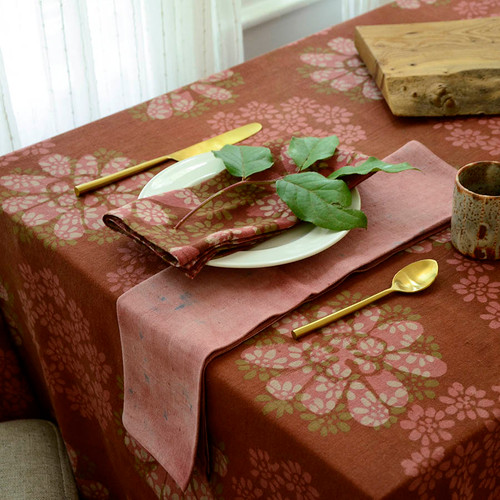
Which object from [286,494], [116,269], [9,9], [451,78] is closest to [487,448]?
[286,494]

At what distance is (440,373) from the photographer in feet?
2.48

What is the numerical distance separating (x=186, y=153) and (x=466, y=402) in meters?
0.56

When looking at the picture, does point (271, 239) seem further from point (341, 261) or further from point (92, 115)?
point (92, 115)

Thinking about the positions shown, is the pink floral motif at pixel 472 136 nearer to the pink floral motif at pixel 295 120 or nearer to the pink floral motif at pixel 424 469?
the pink floral motif at pixel 295 120

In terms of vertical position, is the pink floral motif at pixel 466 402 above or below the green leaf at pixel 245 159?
below

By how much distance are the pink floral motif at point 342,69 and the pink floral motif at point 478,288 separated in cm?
47

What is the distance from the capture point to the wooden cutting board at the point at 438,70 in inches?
46.6

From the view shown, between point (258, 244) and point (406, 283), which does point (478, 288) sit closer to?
point (406, 283)

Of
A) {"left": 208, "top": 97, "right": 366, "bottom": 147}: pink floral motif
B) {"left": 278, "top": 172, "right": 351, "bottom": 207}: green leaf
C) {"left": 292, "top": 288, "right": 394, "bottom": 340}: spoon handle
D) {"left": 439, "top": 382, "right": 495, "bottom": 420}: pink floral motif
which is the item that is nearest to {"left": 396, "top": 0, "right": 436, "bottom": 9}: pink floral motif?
{"left": 208, "top": 97, "right": 366, "bottom": 147}: pink floral motif

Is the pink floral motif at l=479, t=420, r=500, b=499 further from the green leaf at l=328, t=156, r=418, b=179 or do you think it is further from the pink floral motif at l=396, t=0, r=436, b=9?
the pink floral motif at l=396, t=0, r=436, b=9

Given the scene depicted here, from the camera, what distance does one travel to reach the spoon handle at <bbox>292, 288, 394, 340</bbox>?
31.8 inches

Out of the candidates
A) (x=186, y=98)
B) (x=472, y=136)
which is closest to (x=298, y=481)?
(x=472, y=136)

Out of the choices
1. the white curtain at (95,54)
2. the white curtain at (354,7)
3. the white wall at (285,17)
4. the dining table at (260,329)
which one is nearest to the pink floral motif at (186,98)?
the dining table at (260,329)

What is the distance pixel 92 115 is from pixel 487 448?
1.34 m
